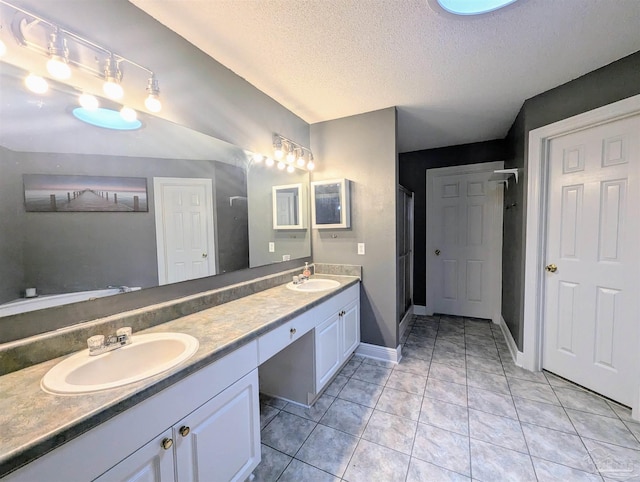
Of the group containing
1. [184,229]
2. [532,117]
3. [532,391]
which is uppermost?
[532,117]

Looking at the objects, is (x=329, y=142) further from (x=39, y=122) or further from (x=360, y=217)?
(x=39, y=122)

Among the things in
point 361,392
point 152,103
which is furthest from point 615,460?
point 152,103

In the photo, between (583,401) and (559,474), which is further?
(583,401)

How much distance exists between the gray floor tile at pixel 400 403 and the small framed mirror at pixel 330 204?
4.81 ft

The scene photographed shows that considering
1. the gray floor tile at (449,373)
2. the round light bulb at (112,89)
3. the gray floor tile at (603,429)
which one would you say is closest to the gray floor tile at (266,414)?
the gray floor tile at (449,373)

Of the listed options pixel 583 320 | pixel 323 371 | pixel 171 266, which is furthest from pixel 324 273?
pixel 583 320

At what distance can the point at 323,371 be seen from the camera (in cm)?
192

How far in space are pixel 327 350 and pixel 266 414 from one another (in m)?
0.60

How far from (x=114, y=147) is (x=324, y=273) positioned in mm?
1981

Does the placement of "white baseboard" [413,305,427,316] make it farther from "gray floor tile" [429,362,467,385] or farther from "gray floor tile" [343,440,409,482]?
"gray floor tile" [343,440,409,482]

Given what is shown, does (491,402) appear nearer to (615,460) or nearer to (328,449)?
(615,460)

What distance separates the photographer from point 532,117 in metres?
2.26

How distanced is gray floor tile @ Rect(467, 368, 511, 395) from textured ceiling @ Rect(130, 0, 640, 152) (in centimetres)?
239

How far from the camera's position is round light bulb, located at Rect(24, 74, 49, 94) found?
39.7 inches
